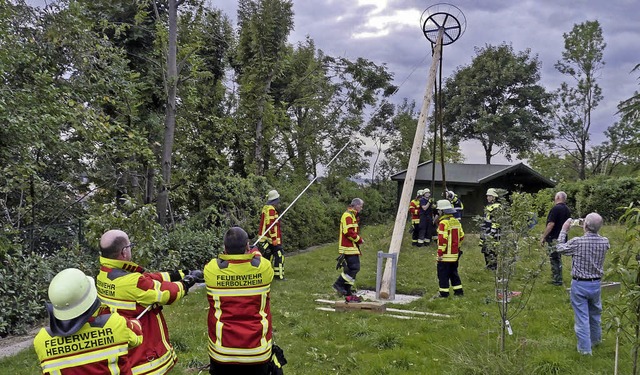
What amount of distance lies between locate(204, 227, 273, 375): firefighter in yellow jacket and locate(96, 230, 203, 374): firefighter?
35cm

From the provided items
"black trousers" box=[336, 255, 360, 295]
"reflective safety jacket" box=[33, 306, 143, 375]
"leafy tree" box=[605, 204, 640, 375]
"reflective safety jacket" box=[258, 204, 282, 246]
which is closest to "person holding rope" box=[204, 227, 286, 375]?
"reflective safety jacket" box=[33, 306, 143, 375]

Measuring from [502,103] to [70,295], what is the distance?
3392 cm

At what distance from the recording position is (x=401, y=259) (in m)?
14.0

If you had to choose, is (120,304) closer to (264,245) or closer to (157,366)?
(157,366)

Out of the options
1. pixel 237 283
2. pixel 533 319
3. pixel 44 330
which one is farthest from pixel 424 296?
pixel 44 330

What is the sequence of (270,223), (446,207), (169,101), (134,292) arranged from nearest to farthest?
(134,292) < (446,207) < (270,223) < (169,101)

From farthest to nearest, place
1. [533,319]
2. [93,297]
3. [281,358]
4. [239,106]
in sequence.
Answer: [239,106] < [533,319] < [281,358] < [93,297]

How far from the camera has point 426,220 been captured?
52.6 ft

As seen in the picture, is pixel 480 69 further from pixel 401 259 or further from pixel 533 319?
pixel 533 319

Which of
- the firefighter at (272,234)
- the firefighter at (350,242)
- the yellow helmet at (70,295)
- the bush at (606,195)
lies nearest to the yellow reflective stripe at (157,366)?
the yellow helmet at (70,295)

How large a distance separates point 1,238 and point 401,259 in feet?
33.2

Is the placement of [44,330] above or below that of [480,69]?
below

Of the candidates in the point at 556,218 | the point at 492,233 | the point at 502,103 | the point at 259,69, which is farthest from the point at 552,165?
the point at 492,233

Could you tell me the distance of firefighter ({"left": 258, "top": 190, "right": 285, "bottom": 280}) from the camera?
1022 cm
